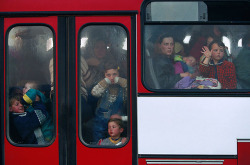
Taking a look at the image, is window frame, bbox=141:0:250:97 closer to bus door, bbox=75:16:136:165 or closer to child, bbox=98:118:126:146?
bus door, bbox=75:16:136:165

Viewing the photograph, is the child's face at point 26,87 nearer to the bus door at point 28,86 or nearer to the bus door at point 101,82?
the bus door at point 28,86

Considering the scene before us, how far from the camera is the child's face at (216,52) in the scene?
3.54m

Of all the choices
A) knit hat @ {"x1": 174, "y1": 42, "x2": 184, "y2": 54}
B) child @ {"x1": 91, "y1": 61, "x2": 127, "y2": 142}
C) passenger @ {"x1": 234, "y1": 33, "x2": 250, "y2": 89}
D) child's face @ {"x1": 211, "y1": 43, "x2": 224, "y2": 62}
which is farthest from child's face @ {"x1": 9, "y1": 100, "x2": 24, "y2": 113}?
passenger @ {"x1": 234, "y1": 33, "x2": 250, "y2": 89}

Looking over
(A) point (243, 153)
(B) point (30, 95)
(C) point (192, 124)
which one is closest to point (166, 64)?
(C) point (192, 124)

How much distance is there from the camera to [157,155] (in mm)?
3492

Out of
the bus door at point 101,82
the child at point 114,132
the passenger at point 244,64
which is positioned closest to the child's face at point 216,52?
the passenger at point 244,64

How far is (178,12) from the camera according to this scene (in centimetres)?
354

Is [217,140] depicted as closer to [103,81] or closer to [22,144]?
[103,81]

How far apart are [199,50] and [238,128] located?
3.13 ft

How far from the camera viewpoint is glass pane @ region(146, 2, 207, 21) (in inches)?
139

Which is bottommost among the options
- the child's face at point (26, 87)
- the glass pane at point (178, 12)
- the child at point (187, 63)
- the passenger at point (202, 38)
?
the child's face at point (26, 87)

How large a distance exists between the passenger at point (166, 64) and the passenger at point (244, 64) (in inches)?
21.9

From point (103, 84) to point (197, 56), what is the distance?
3.63 ft

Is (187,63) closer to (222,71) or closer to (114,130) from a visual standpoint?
(222,71)
